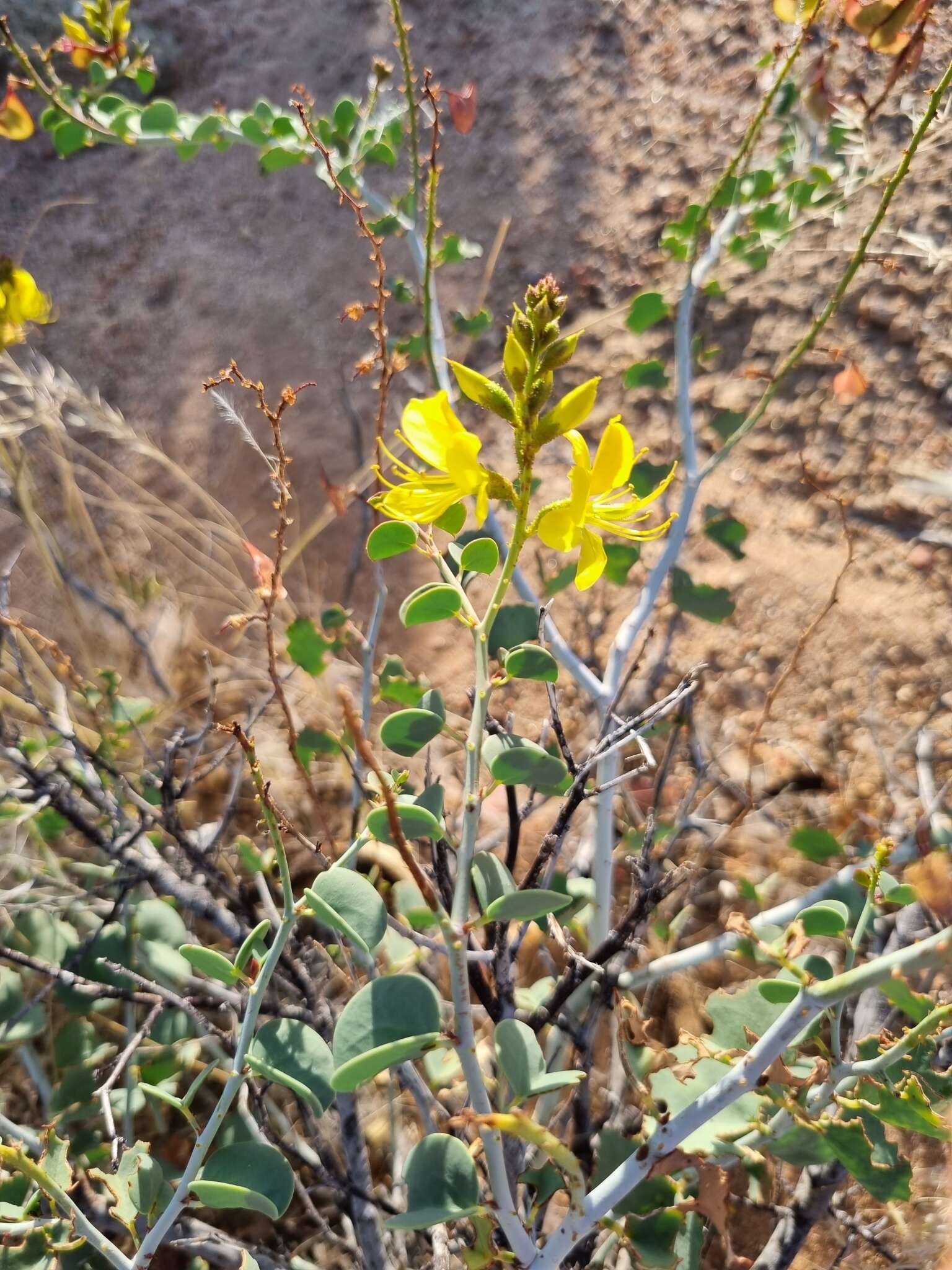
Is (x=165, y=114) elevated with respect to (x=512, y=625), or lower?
elevated

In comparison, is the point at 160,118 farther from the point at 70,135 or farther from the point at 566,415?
the point at 566,415

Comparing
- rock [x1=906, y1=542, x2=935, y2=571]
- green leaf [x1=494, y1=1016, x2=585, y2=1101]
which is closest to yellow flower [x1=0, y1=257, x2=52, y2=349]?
green leaf [x1=494, y1=1016, x2=585, y2=1101]

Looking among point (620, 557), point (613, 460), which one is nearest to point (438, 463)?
point (613, 460)

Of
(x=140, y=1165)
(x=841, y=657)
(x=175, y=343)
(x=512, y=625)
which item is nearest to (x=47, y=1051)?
(x=140, y=1165)

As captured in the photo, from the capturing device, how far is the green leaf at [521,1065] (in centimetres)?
62

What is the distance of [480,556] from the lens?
2.30ft

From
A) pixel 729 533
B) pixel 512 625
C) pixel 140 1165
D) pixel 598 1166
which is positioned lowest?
pixel 598 1166

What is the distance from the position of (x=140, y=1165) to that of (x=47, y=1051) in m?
0.86

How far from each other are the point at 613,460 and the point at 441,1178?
1.78ft

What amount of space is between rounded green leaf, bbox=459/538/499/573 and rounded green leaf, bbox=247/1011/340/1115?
0.37 meters

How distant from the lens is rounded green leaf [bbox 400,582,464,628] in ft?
2.08

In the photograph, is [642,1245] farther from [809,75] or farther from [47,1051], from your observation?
[809,75]

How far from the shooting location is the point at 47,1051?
4.72ft

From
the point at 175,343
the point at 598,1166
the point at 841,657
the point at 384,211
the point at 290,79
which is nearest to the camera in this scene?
the point at 598,1166
